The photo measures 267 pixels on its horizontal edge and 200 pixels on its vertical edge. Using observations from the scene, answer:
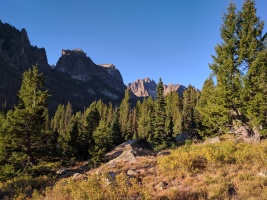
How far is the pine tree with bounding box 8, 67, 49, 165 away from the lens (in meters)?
22.6

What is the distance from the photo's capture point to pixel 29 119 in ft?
76.3

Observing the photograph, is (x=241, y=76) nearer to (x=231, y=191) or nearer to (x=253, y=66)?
(x=253, y=66)

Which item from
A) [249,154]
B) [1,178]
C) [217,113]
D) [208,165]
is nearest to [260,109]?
[217,113]

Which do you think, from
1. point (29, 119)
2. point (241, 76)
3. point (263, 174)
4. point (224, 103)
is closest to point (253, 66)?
point (241, 76)

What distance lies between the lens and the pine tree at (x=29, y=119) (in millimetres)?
22625

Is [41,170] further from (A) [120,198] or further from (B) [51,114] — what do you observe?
(B) [51,114]

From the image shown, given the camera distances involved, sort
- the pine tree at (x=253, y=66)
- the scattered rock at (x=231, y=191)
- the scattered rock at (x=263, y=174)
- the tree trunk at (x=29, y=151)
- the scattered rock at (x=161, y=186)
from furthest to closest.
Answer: the tree trunk at (x=29, y=151)
the pine tree at (x=253, y=66)
the scattered rock at (x=161, y=186)
the scattered rock at (x=263, y=174)
the scattered rock at (x=231, y=191)

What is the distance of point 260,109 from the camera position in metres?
15.8

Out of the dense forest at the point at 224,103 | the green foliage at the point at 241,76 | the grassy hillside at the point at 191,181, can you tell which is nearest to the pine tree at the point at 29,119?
the dense forest at the point at 224,103

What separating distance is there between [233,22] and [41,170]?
2215 centimetres

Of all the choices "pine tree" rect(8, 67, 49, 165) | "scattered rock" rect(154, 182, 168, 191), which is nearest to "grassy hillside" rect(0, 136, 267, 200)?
"scattered rock" rect(154, 182, 168, 191)

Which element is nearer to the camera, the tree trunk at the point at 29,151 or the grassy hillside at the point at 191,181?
the grassy hillside at the point at 191,181

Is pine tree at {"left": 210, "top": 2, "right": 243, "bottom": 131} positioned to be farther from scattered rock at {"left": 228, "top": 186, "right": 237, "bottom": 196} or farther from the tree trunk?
the tree trunk

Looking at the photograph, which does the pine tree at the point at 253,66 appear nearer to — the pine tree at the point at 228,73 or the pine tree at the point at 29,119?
the pine tree at the point at 228,73
